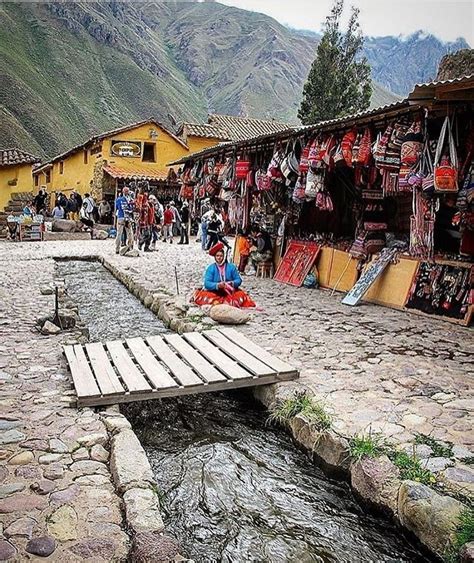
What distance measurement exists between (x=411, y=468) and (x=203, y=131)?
106ft

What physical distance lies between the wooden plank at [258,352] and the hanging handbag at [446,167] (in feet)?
9.92

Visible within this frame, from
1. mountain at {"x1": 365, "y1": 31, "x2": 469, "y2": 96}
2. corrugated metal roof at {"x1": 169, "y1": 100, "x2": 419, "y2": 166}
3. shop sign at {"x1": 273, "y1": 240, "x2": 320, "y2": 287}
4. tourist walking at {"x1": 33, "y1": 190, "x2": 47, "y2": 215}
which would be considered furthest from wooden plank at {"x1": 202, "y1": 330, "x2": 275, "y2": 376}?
mountain at {"x1": 365, "y1": 31, "x2": 469, "y2": 96}

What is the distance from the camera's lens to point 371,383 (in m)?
5.11

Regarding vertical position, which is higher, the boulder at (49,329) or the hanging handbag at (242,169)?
the hanging handbag at (242,169)

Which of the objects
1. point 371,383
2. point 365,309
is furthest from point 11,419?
point 365,309

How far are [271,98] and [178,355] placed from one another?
104538 mm

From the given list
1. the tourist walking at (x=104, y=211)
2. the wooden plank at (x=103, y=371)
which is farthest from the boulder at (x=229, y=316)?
the tourist walking at (x=104, y=211)

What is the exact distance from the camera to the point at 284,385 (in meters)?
5.11

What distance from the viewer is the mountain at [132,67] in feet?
221

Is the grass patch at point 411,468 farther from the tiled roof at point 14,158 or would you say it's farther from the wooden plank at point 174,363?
the tiled roof at point 14,158

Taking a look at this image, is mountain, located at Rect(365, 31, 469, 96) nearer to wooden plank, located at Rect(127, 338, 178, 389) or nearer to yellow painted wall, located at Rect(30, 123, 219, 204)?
yellow painted wall, located at Rect(30, 123, 219, 204)

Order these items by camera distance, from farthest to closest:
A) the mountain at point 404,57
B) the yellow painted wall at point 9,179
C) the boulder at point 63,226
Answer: the mountain at point 404,57, the yellow painted wall at point 9,179, the boulder at point 63,226

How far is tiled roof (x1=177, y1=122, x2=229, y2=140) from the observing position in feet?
110

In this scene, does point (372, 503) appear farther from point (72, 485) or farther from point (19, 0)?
point (19, 0)
